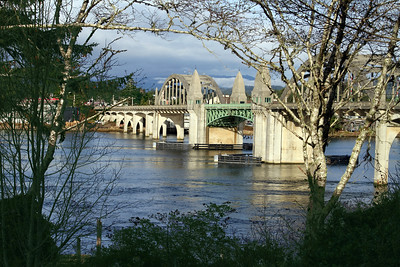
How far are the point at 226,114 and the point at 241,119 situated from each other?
7.75 meters

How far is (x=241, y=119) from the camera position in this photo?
88.2 m

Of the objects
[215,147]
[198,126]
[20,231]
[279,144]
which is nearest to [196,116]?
[198,126]

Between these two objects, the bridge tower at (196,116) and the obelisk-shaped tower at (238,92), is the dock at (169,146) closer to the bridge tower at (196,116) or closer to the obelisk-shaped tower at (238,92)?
the bridge tower at (196,116)

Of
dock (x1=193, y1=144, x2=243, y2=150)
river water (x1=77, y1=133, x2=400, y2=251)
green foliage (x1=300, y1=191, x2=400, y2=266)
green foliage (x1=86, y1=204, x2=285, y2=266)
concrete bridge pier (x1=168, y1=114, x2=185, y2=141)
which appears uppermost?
concrete bridge pier (x1=168, y1=114, x2=185, y2=141)

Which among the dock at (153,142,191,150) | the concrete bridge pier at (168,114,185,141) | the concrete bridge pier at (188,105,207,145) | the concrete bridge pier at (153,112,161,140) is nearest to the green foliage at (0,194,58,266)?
the dock at (153,142,191,150)

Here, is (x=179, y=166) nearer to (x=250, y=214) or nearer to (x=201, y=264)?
(x=250, y=214)

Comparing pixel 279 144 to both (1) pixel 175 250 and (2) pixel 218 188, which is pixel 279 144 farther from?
(1) pixel 175 250

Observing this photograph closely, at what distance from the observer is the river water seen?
28016mm

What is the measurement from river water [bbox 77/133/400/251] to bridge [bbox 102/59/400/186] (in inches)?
117

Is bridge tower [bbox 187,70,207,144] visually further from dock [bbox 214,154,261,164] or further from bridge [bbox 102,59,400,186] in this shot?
dock [bbox 214,154,261,164]

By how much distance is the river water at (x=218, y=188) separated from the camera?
28.0m

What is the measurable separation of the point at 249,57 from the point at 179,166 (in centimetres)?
4633

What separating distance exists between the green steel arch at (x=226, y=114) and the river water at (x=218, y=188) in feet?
52.6

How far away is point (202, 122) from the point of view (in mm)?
87750
